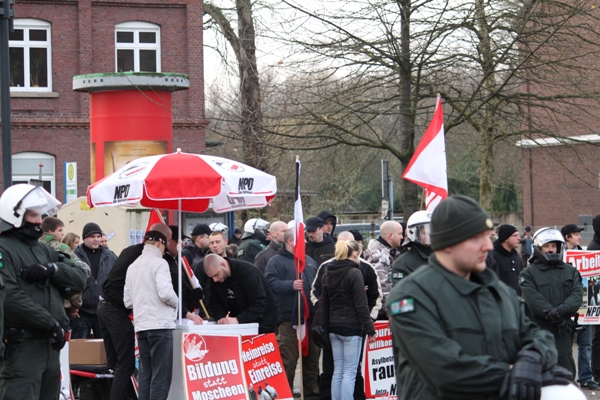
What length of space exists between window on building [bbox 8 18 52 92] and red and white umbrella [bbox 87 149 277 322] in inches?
958

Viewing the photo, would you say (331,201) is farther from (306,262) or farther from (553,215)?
(306,262)

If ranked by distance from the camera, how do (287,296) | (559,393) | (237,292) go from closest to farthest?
(559,393), (237,292), (287,296)

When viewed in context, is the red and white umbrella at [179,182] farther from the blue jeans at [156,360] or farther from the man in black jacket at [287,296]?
the man in black jacket at [287,296]

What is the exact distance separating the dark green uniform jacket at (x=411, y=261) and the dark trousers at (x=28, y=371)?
9.62ft

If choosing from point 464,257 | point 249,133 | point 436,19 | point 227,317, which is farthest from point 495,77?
point 464,257

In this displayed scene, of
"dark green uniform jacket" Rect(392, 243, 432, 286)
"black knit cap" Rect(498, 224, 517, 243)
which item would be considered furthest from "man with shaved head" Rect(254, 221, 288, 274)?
"dark green uniform jacket" Rect(392, 243, 432, 286)

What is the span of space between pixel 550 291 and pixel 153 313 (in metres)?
3.94

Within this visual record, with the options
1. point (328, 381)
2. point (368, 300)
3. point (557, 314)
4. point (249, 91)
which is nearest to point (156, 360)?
point (368, 300)

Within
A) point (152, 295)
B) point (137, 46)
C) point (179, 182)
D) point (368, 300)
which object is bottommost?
point (368, 300)

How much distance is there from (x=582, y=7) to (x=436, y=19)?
219cm

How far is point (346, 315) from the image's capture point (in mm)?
9609

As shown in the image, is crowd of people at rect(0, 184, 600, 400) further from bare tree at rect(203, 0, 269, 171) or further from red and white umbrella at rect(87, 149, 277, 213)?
bare tree at rect(203, 0, 269, 171)

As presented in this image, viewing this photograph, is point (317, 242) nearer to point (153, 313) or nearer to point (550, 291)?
point (550, 291)

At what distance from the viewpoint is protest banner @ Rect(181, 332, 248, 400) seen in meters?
8.71
